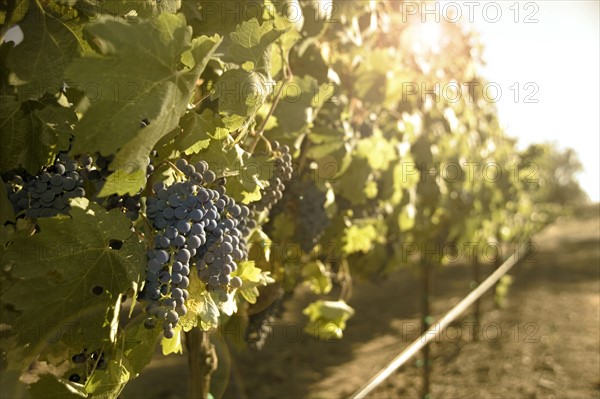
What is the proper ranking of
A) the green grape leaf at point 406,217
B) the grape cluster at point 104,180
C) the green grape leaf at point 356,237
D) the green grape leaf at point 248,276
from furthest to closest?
the green grape leaf at point 406,217 < the green grape leaf at point 356,237 < the green grape leaf at point 248,276 < the grape cluster at point 104,180

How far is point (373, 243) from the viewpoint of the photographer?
436cm

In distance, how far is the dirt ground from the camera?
6.20 m

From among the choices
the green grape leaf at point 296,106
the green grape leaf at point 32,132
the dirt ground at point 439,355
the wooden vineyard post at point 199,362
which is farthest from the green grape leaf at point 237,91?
the dirt ground at point 439,355

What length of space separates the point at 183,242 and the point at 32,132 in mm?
410

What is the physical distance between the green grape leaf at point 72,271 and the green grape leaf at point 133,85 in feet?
0.33

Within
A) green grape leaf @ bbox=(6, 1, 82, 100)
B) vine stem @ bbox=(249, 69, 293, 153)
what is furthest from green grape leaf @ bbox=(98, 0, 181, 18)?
vine stem @ bbox=(249, 69, 293, 153)

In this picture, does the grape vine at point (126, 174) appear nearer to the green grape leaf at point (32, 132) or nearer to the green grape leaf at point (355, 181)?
the green grape leaf at point (32, 132)

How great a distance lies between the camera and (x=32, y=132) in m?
1.32

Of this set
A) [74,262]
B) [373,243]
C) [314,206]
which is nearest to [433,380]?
[373,243]

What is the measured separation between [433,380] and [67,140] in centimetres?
599

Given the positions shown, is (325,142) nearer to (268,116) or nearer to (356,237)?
(356,237)

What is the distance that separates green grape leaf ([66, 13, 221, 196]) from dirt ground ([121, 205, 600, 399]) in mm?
3181

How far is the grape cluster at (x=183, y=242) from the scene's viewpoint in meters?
1.29

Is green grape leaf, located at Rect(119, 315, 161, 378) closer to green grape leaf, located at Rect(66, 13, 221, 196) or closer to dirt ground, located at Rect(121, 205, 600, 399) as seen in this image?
green grape leaf, located at Rect(66, 13, 221, 196)
